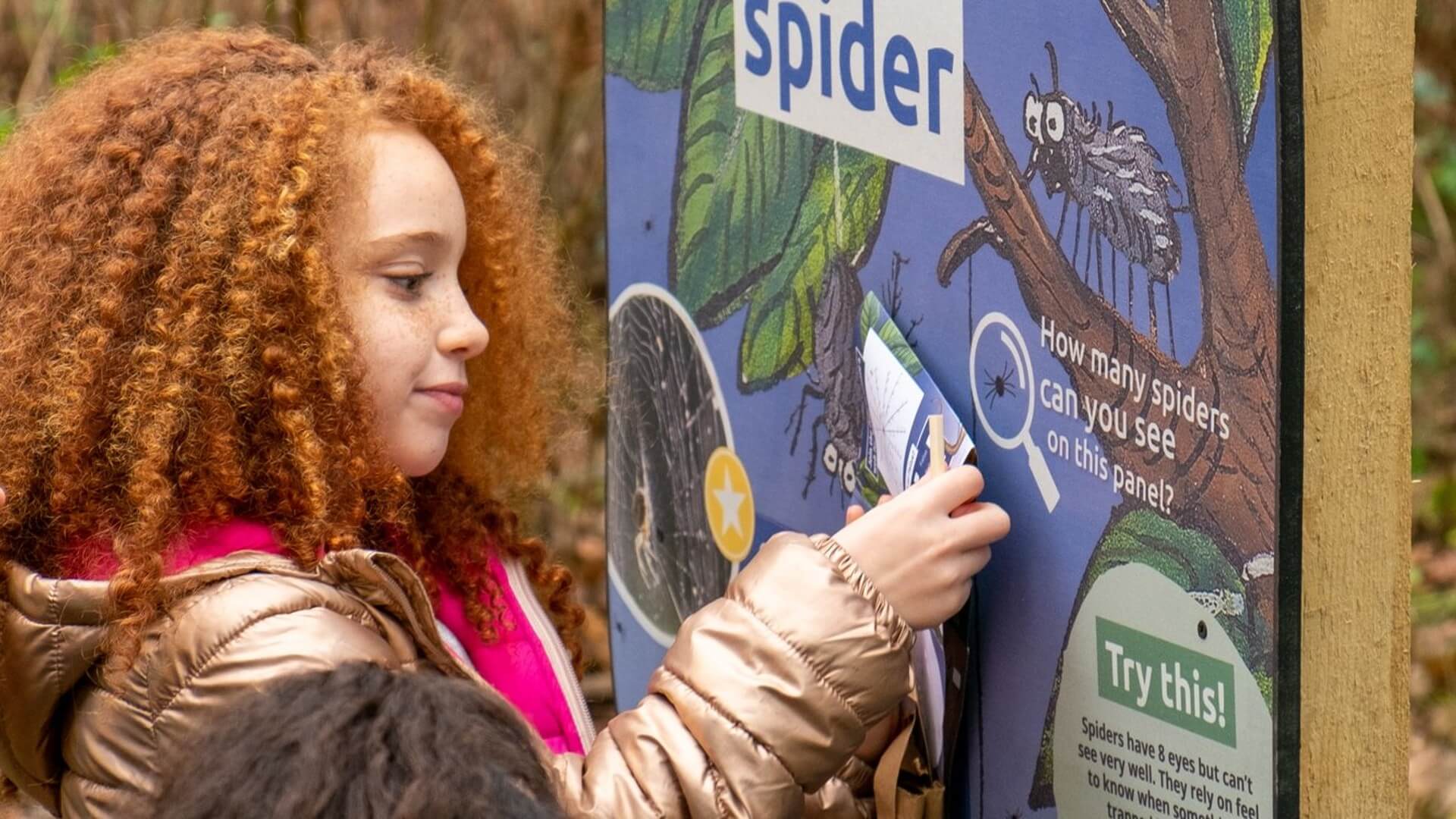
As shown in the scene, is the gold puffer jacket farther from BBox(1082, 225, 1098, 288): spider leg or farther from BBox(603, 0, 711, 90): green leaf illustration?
BBox(603, 0, 711, 90): green leaf illustration

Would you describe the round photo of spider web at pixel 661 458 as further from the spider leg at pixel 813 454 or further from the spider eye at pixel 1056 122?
the spider eye at pixel 1056 122

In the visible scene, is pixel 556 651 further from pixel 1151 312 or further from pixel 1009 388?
pixel 1151 312

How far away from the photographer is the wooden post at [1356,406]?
1.38m

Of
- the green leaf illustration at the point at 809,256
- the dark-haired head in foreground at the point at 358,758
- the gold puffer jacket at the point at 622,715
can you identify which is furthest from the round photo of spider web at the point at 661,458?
the dark-haired head in foreground at the point at 358,758

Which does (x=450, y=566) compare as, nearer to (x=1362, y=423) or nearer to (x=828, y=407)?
(x=828, y=407)

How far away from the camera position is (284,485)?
186 cm

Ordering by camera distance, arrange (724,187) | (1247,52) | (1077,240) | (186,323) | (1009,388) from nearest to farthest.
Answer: (1247,52)
(1077,240)
(1009,388)
(186,323)
(724,187)

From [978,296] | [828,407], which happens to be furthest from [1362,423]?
[828,407]

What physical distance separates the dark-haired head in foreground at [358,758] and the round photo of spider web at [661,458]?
3.86 ft

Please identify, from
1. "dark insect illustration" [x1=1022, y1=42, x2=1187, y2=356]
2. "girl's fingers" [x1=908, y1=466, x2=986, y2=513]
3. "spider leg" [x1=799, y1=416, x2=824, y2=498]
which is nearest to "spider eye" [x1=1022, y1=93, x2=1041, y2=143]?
"dark insect illustration" [x1=1022, y1=42, x2=1187, y2=356]

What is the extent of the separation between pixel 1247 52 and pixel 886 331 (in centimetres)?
59

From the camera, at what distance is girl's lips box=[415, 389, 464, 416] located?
1.96 m

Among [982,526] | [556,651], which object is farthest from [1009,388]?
[556,651]

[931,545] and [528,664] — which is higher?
[931,545]
